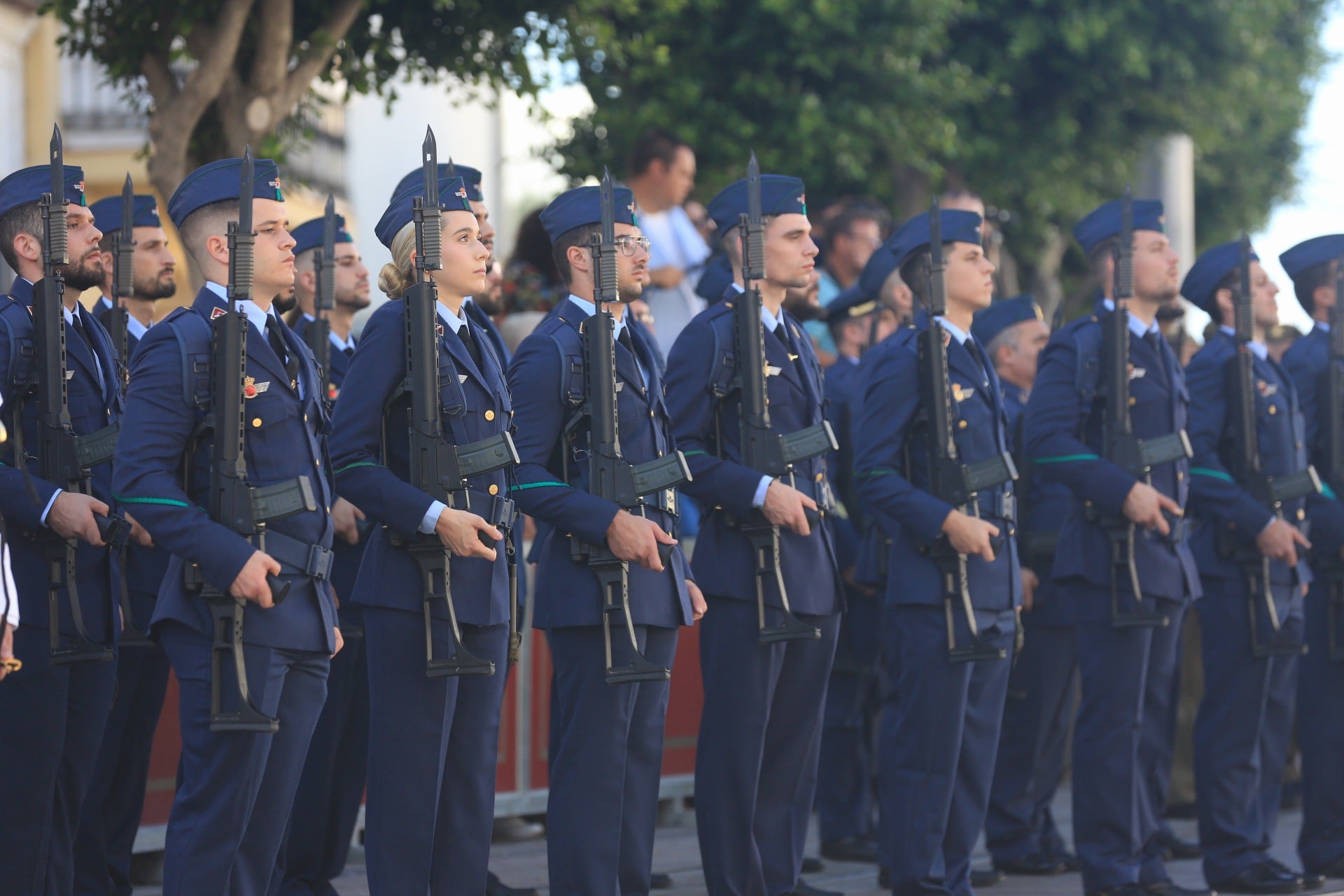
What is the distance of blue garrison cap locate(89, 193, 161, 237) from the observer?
22.7 ft

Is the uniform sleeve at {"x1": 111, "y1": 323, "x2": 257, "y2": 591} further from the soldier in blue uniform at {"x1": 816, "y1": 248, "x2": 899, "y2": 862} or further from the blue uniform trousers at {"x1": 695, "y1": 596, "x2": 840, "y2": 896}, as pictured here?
the soldier in blue uniform at {"x1": 816, "y1": 248, "x2": 899, "y2": 862}

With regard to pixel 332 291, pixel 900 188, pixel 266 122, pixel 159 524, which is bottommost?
pixel 159 524

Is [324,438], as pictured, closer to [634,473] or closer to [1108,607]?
[634,473]

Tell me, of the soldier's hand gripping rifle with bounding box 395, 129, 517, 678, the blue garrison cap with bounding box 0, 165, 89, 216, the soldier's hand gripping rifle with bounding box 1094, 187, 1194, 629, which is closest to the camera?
the soldier's hand gripping rifle with bounding box 395, 129, 517, 678

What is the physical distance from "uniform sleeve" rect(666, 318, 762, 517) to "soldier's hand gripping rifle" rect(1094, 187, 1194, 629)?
149cm

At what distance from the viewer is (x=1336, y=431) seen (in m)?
8.20

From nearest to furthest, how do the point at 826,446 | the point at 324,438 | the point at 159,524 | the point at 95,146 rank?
the point at 159,524 → the point at 324,438 → the point at 826,446 → the point at 95,146

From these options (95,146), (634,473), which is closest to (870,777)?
(634,473)

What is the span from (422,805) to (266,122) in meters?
4.71

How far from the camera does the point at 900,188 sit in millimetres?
17438

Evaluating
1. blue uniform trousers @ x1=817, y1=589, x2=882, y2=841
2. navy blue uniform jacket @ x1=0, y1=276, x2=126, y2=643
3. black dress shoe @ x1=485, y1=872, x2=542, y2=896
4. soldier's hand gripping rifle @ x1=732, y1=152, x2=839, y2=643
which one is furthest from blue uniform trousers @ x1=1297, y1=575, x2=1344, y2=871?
navy blue uniform jacket @ x1=0, y1=276, x2=126, y2=643

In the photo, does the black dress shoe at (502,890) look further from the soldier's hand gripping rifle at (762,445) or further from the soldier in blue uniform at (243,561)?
the soldier in blue uniform at (243,561)

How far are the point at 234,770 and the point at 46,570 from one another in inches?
41.3

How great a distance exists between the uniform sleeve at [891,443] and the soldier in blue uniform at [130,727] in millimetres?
2277
